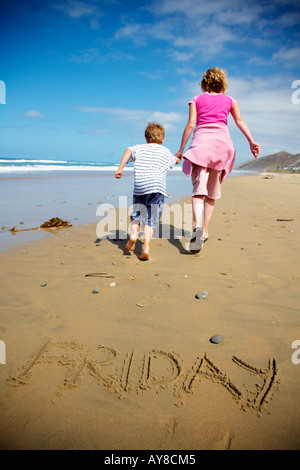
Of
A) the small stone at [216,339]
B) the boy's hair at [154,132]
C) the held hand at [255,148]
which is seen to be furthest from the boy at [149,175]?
the small stone at [216,339]

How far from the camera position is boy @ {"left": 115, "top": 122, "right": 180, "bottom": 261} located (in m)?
3.69

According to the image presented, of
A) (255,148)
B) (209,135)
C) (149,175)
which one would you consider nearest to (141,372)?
(149,175)

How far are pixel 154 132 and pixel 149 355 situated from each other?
2.91 metres

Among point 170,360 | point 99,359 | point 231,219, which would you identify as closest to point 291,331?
point 170,360

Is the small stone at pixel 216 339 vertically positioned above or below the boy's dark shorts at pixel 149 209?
below

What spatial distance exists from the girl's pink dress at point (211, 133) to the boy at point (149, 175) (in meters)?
0.37

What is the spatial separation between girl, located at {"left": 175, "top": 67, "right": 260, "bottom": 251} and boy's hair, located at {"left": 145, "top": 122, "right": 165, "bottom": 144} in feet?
1.09

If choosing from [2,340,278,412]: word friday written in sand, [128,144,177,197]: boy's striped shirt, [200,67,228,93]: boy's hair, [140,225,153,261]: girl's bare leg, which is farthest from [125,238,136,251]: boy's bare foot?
[200,67,228,93]: boy's hair

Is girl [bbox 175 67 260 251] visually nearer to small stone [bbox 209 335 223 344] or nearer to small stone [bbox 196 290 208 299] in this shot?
small stone [bbox 196 290 208 299]

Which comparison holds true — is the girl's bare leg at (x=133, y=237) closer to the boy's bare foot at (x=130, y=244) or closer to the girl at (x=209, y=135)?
the boy's bare foot at (x=130, y=244)

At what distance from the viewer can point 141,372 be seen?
5.29 ft

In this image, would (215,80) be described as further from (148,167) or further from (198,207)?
(198,207)

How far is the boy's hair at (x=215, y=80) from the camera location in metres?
3.61
